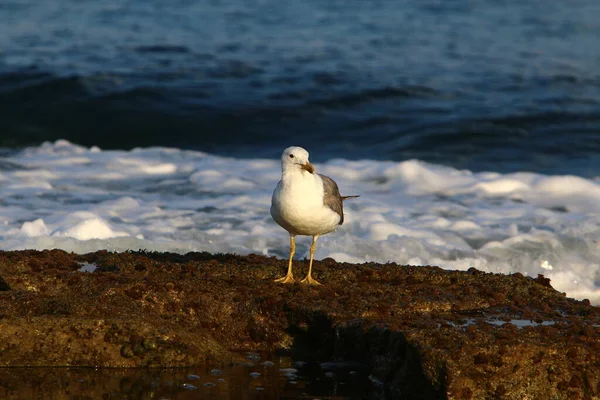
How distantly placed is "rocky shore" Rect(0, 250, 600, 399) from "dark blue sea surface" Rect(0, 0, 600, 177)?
8149 mm

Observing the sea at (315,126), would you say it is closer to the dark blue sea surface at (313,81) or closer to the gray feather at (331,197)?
the dark blue sea surface at (313,81)

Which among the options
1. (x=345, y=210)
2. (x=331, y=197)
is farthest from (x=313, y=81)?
(x=331, y=197)

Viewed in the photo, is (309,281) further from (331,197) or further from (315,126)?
(315,126)

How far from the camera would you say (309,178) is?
18.0 feet

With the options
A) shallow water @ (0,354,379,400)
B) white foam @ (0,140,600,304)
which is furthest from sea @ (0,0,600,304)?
shallow water @ (0,354,379,400)

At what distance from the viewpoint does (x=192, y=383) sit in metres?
4.17

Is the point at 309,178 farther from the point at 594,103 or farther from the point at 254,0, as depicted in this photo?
the point at 254,0

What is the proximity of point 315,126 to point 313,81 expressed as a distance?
2.11 metres

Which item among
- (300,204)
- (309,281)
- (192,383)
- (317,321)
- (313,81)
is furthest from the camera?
(313,81)

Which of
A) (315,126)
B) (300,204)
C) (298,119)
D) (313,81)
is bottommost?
(300,204)

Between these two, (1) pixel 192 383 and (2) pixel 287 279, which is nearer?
(1) pixel 192 383

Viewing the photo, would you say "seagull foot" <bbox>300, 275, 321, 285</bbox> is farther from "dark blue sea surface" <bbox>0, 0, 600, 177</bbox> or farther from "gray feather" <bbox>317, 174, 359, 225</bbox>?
"dark blue sea surface" <bbox>0, 0, 600, 177</bbox>

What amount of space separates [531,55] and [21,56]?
1083 cm

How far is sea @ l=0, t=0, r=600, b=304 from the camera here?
8930 mm
